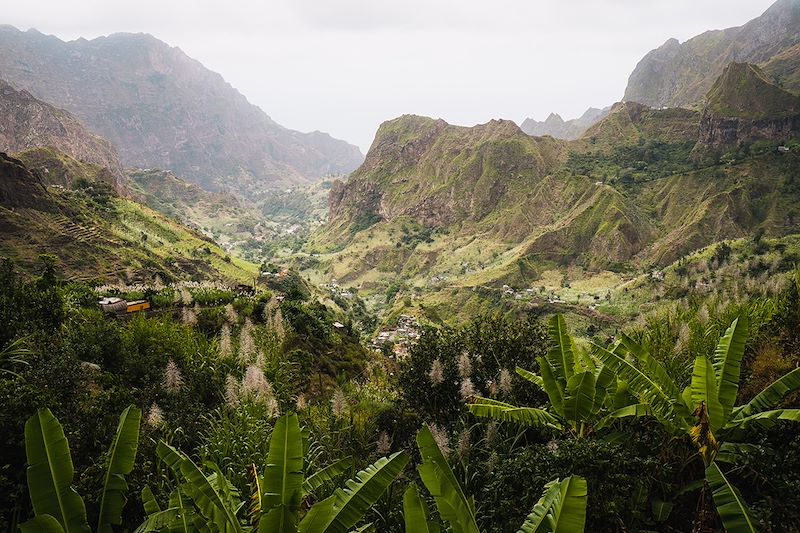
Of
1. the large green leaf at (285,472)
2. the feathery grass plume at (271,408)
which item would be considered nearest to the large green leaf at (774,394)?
the large green leaf at (285,472)

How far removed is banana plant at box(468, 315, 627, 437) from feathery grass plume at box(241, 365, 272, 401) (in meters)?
3.17

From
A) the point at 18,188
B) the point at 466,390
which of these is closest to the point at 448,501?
the point at 466,390

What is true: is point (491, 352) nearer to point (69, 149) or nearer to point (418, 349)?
point (418, 349)

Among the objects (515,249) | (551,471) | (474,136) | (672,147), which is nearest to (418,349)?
(551,471)

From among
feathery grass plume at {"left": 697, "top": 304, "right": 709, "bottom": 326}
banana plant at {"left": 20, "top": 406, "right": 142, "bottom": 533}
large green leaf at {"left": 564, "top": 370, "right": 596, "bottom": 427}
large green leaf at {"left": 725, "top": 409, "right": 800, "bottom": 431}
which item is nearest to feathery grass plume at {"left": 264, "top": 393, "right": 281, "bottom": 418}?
banana plant at {"left": 20, "top": 406, "right": 142, "bottom": 533}

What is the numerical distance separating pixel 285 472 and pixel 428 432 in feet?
4.59

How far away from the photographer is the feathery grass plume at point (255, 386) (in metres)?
6.78

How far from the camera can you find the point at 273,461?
4.06 meters

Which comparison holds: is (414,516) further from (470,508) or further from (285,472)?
(285,472)

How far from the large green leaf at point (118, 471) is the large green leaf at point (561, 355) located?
521 centimetres

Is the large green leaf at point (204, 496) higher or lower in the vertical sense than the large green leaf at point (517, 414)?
higher

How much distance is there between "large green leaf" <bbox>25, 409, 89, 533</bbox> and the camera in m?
3.94

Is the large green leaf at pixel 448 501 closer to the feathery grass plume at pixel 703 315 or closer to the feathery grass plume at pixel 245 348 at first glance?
the feathery grass plume at pixel 245 348

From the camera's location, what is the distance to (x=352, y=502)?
402 centimetres
